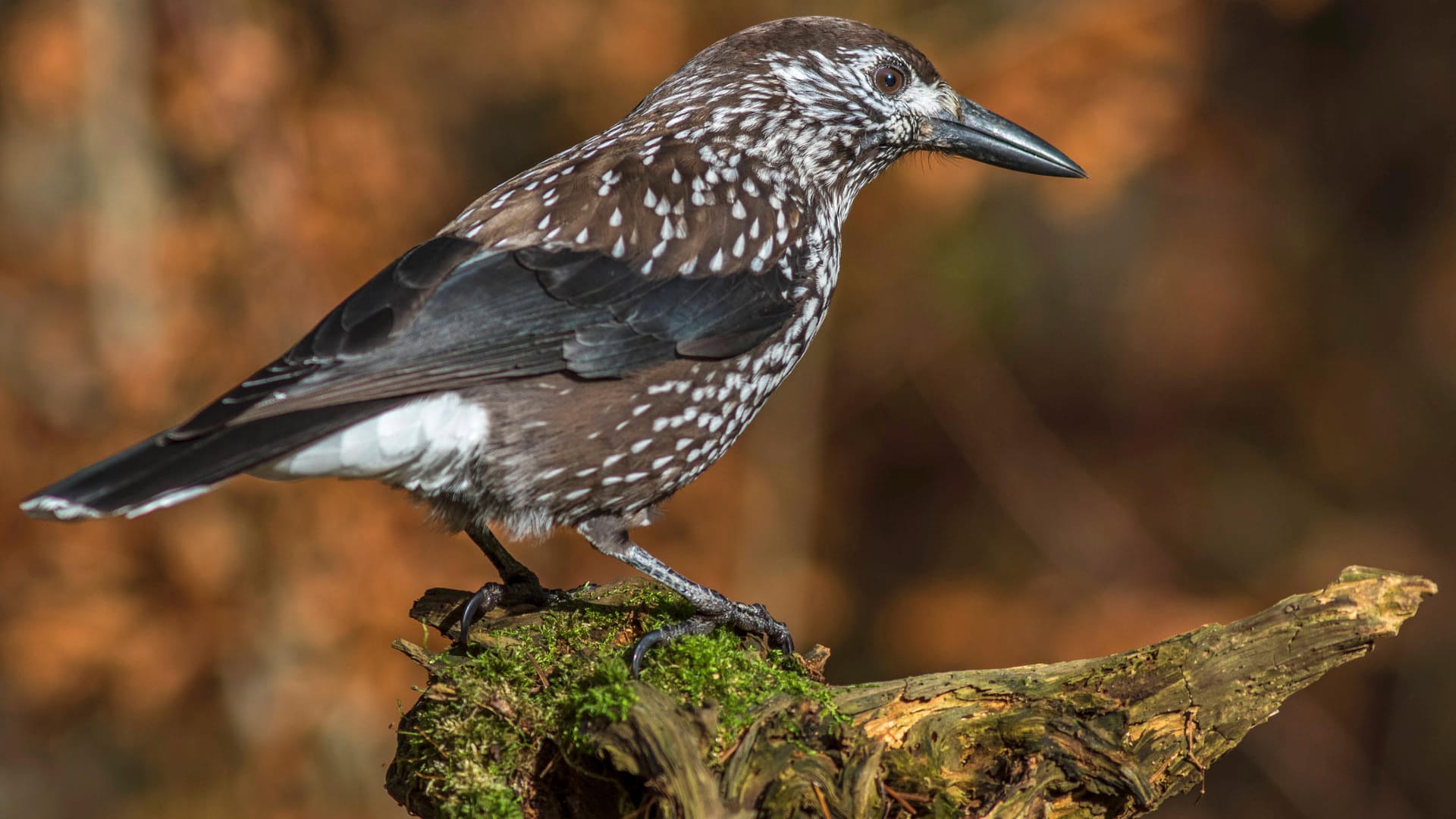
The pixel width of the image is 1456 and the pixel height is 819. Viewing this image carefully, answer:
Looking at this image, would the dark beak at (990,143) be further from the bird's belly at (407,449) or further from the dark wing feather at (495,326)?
the bird's belly at (407,449)

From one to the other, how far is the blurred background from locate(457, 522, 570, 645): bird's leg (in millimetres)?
2785

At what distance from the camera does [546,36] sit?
24.4 ft

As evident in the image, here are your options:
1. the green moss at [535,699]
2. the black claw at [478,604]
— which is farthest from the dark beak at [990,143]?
the black claw at [478,604]

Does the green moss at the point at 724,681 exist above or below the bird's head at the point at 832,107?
below

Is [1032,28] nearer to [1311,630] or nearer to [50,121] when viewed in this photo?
[1311,630]

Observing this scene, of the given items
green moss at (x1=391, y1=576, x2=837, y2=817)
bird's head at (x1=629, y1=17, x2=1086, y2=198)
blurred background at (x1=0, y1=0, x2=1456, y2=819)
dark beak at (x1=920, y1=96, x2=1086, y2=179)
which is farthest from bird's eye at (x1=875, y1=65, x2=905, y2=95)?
blurred background at (x1=0, y1=0, x2=1456, y2=819)

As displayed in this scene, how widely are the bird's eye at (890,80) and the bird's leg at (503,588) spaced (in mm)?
2036

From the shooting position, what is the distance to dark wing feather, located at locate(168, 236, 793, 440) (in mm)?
3148

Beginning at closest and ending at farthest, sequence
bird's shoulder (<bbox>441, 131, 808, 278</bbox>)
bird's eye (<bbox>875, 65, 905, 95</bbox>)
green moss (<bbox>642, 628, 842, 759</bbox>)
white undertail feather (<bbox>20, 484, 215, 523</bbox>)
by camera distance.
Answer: white undertail feather (<bbox>20, 484, 215, 523</bbox>), green moss (<bbox>642, 628, 842, 759</bbox>), bird's shoulder (<bbox>441, 131, 808, 278</bbox>), bird's eye (<bbox>875, 65, 905, 95</bbox>)

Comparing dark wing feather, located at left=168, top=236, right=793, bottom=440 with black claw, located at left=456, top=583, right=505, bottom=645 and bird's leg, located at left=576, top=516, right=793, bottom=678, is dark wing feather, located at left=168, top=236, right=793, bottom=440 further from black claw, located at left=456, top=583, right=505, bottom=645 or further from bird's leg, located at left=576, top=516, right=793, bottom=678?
black claw, located at left=456, top=583, right=505, bottom=645

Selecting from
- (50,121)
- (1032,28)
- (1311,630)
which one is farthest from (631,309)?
(50,121)

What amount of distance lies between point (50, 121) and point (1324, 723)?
28.0 ft

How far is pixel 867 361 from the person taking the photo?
323 inches

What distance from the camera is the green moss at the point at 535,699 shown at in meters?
3.02
